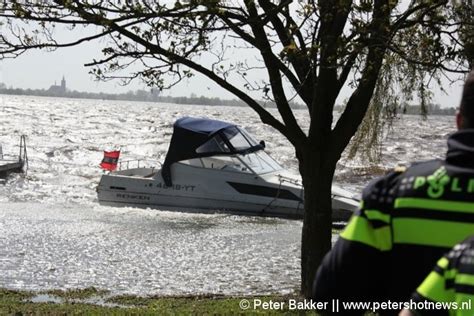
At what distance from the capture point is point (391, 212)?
7.80 feet

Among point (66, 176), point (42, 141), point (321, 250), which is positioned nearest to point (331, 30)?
point (321, 250)

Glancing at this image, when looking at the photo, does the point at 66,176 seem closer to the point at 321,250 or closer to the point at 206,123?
the point at 206,123

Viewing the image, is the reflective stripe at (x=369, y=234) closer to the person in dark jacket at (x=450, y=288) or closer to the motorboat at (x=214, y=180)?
the person in dark jacket at (x=450, y=288)

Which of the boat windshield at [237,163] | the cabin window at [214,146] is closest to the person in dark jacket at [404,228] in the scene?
the boat windshield at [237,163]

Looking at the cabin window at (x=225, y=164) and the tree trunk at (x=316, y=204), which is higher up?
the tree trunk at (x=316, y=204)

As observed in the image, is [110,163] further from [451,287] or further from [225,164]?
[451,287]

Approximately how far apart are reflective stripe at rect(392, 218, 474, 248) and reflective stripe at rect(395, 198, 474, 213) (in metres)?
0.04

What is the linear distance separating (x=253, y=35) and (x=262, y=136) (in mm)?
51731

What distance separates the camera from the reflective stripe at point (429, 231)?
2.27 meters

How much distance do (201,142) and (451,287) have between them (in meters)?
20.1

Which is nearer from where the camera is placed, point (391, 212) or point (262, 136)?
point (391, 212)

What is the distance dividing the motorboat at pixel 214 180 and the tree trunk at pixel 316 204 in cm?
1225

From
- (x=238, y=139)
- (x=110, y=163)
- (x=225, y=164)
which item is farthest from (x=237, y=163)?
(x=110, y=163)

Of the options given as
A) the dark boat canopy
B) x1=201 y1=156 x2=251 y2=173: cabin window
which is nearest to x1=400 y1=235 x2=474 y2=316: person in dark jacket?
x1=201 y1=156 x2=251 y2=173: cabin window
